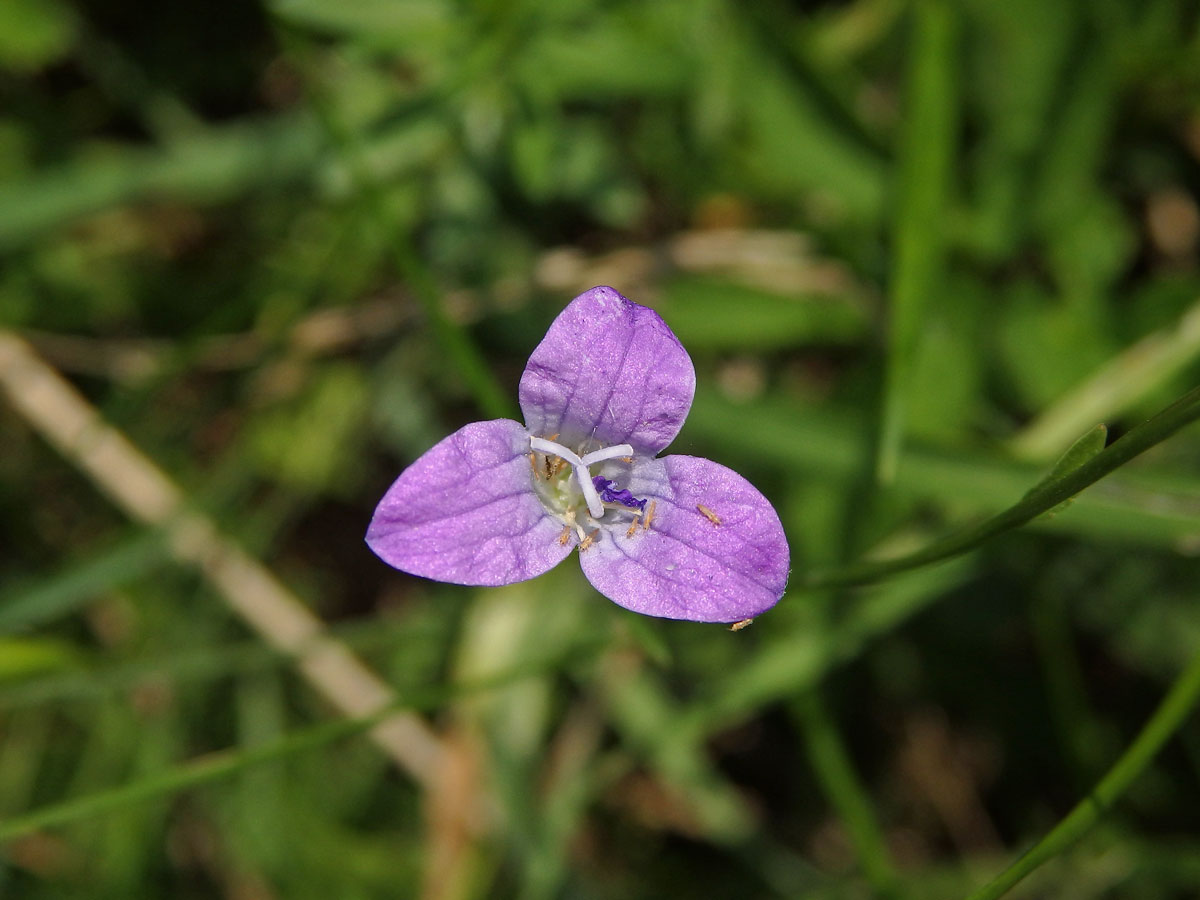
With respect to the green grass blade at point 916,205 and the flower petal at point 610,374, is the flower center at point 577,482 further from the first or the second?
the green grass blade at point 916,205

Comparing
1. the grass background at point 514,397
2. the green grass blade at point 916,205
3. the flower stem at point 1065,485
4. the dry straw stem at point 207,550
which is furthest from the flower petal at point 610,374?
the dry straw stem at point 207,550

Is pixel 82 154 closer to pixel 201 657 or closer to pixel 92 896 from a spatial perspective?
pixel 201 657

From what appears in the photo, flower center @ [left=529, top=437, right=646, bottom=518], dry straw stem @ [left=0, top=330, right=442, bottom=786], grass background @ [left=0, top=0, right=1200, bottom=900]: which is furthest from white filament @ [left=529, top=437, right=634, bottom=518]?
dry straw stem @ [left=0, top=330, right=442, bottom=786]

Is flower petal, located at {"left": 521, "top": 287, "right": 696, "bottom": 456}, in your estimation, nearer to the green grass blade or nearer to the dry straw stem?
the green grass blade

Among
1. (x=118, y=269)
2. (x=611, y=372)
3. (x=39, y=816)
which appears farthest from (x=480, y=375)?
(x=118, y=269)

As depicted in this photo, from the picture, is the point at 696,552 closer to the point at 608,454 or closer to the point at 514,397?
the point at 608,454
